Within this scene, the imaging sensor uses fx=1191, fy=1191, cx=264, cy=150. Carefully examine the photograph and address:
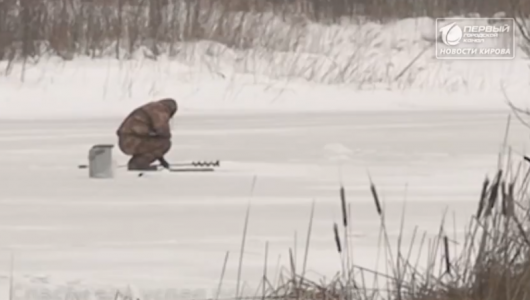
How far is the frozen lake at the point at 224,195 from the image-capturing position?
4.95 meters

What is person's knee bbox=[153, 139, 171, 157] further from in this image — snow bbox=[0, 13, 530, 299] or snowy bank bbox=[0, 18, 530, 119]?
snowy bank bbox=[0, 18, 530, 119]

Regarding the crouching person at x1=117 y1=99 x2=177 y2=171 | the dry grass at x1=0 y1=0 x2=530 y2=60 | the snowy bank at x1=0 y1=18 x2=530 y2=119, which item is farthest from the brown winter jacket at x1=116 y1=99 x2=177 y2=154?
the dry grass at x1=0 y1=0 x2=530 y2=60

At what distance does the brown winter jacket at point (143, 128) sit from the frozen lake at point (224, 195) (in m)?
0.34

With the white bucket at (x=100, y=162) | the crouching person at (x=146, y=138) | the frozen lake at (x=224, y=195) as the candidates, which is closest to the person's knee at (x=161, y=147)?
the crouching person at (x=146, y=138)

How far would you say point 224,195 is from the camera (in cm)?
663

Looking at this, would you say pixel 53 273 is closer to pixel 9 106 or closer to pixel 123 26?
pixel 9 106

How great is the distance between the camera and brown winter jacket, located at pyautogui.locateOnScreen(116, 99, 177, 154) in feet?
25.5

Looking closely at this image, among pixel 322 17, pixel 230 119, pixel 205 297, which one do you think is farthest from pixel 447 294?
pixel 322 17

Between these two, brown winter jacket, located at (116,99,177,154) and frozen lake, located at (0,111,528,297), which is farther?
brown winter jacket, located at (116,99,177,154)

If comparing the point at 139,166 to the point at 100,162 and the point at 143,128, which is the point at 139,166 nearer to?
the point at 143,128

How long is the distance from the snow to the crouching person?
234 millimetres

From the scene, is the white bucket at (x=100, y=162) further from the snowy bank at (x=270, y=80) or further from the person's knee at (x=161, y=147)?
the snowy bank at (x=270, y=80)

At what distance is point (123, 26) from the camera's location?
16.0m

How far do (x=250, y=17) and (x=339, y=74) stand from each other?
3.21 m
